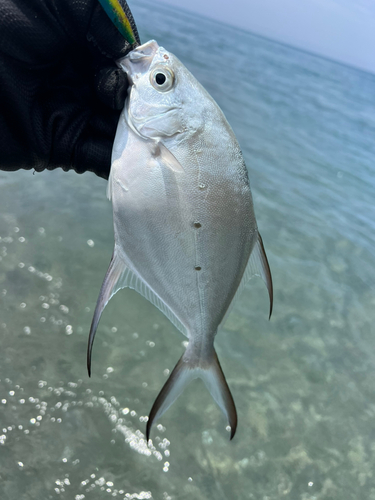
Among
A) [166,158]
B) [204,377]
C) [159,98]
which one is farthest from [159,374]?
[159,98]

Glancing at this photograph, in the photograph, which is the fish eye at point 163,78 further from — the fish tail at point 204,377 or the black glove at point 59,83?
the fish tail at point 204,377

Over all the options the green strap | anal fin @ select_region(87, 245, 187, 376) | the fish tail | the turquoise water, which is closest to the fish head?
the green strap

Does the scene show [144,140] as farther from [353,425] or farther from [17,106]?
[353,425]

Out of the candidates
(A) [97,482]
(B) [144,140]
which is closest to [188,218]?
(B) [144,140]

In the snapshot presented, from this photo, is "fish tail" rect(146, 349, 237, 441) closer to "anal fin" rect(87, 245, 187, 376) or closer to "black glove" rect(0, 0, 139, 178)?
"anal fin" rect(87, 245, 187, 376)

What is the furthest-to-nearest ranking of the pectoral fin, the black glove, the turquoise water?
1. the turquoise water
2. the black glove
3. the pectoral fin

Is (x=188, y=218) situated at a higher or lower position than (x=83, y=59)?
lower
